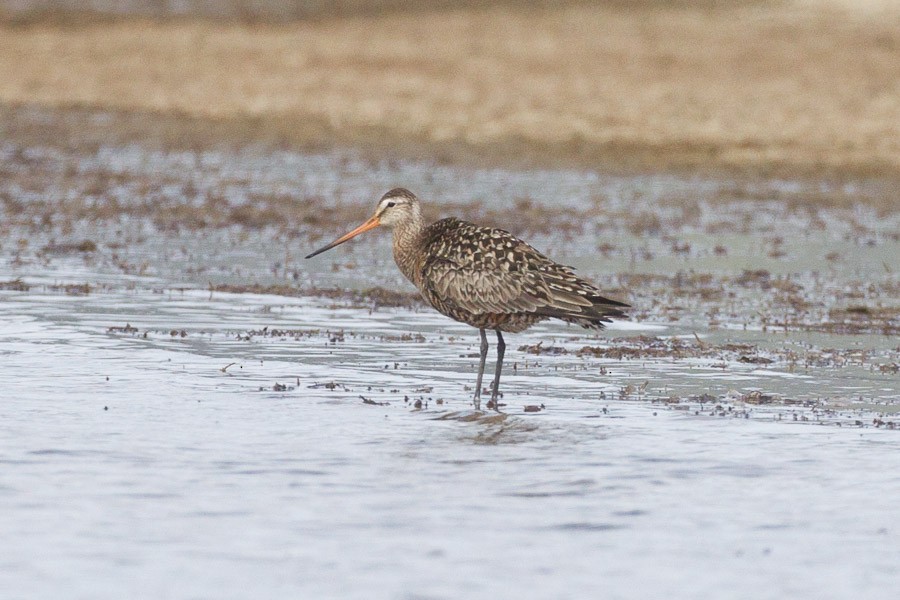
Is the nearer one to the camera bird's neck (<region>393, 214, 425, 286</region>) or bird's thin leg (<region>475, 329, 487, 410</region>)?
bird's thin leg (<region>475, 329, 487, 410</region>)

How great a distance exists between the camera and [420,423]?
1014 centimetres

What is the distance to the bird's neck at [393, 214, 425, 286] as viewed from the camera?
1210 centimetres

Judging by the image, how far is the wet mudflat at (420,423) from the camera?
7219mm

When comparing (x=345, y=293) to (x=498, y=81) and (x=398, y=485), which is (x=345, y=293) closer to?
(x=398, y=485)

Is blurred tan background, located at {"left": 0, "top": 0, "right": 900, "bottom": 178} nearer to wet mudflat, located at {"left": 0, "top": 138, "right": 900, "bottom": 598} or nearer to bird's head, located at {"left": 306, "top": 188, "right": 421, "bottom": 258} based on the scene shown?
wet mudflat, located at {"left": 0, "top": 138, "right": 900, "bottom": 598}

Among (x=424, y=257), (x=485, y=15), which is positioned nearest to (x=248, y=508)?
(x=424, y=257)

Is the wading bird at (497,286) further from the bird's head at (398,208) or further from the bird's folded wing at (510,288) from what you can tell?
the bird's head at (398,208)

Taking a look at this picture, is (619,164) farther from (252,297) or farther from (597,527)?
(597,527)

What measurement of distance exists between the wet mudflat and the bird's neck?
75 cm

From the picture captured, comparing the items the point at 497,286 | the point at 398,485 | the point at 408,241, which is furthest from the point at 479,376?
the point at 398,485

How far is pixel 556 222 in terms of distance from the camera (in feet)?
68.4

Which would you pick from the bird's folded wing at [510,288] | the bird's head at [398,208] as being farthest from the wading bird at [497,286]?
the bird's head at [398,208]

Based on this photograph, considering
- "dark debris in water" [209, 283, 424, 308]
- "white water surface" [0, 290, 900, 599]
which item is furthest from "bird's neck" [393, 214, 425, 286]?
"dark debris in water" [209, 283, 424, 308]

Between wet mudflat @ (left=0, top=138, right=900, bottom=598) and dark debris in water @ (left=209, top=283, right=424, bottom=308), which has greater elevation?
dark debris in water @ (left=209, top=283, right=424, bottom=308)
